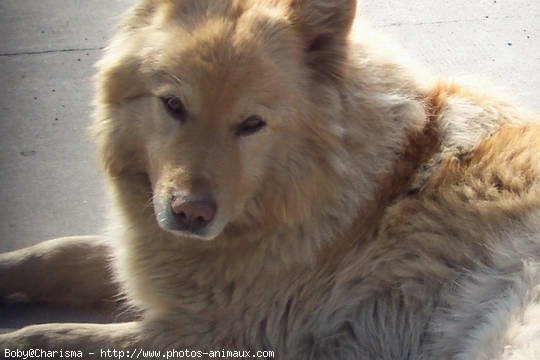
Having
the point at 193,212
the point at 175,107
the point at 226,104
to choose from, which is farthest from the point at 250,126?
the point at 193,212

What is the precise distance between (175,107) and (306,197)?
26.3 inches

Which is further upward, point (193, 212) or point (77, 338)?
point (193, 212)

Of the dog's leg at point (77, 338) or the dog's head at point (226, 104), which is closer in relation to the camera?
the dog's head at point (226, 104)

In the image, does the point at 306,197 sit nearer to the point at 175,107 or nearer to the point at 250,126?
the point at 250,126

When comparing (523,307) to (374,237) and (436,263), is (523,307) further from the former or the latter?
(374,237)

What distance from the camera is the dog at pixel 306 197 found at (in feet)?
11.4

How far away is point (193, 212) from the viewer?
132 inches

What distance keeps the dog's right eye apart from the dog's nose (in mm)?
344

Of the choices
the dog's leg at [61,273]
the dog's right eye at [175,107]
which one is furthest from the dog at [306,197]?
the dog's leg at [61,273]

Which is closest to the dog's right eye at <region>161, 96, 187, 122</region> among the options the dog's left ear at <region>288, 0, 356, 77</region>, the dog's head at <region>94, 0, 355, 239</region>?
the dog's head at <region>94, 0, 355, 239</region>

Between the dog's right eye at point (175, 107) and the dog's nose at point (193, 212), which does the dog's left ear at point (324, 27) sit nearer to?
the dog's right eye at point (175, 107)

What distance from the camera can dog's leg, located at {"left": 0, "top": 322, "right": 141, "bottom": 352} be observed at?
12.0ft

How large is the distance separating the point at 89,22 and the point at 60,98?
3.35 feet

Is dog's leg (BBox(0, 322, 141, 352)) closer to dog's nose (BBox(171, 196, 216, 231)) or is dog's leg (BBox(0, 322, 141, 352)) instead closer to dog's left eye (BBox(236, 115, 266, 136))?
dog's nose (BBox(171, 196, 216, 231))
